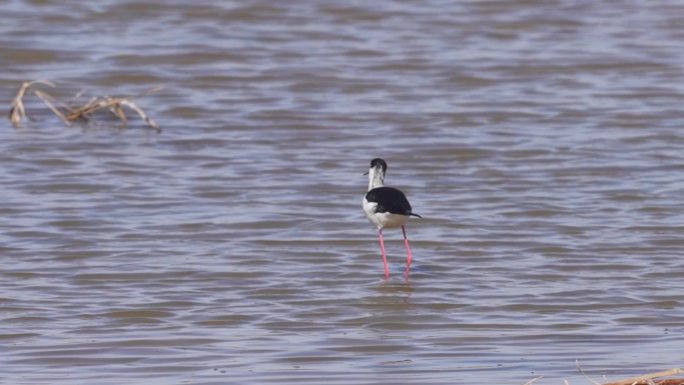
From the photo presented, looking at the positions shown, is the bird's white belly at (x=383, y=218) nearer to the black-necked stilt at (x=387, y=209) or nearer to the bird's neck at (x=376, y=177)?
the black-necked stilt at (x=387, y=209)

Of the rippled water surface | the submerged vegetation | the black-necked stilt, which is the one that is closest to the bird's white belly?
the black-necked stilt

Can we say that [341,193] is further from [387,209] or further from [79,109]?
[79,109]

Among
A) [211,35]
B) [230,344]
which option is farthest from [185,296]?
[211,35]

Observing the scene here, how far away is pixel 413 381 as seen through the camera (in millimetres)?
6664

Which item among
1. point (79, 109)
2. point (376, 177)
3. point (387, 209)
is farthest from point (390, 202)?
point (79, 109)

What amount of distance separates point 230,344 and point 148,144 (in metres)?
5.76

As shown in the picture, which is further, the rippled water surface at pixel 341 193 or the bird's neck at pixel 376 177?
the bird's neck at pixel 376 177

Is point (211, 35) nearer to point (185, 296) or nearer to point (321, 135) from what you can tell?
point (321, 135)

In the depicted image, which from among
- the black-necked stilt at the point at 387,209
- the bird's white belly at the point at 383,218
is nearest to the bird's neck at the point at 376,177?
the black-necked stilt at the point at 387,209

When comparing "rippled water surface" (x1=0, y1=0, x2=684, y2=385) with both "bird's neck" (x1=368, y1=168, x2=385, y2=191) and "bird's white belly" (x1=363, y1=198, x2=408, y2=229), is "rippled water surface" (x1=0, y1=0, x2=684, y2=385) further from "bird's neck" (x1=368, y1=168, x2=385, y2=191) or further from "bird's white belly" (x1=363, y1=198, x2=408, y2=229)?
"bird's neck" (x1=368, y1=168, x2=385, y2=191)

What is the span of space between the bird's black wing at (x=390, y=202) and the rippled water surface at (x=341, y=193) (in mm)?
387

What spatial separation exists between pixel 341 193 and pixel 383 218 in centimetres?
245

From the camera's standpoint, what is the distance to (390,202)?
8844 mm

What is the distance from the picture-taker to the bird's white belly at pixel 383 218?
8.89m
